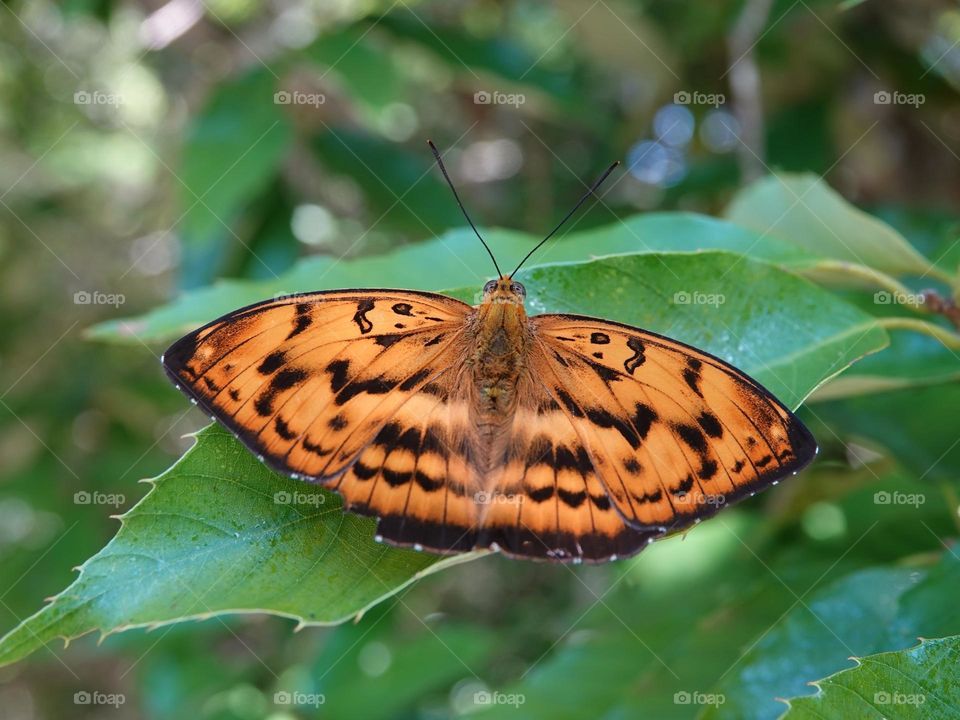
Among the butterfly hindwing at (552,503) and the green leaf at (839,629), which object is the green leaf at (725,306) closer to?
the butterfly hindwing at (552,503)

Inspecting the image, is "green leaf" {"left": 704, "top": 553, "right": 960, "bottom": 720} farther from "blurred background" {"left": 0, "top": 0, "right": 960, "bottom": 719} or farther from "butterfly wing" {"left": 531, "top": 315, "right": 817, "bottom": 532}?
"butterfly wing" {"left": 531, "top": 315, "right": 817, "bottom": 532}

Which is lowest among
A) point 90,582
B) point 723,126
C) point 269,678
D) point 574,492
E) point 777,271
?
point 269,678

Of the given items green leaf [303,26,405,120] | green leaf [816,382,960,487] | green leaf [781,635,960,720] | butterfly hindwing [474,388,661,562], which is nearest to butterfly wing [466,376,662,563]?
butterfly hindwing [474,388,661,562]

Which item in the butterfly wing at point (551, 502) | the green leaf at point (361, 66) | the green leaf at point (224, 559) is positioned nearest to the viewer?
the green leaf at point (224, 559)

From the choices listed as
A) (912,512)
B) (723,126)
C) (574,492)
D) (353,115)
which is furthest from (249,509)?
(723,126)

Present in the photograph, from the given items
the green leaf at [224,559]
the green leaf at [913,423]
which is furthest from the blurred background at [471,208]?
the green leaf at [224,559]

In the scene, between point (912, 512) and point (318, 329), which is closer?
point (318, 329)

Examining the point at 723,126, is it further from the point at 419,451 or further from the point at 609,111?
the point at 419,451
